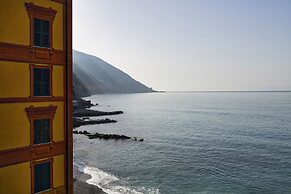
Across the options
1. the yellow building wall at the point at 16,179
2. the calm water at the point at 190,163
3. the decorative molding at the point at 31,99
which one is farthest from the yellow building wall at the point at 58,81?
the calm water at the point at 190,163

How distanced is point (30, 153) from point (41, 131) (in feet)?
4.63

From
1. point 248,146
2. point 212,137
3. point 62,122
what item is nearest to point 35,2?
point 62,122

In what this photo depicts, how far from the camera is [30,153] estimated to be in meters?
15.5

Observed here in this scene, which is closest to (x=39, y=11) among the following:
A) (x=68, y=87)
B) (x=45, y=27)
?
(x=45, y=27)

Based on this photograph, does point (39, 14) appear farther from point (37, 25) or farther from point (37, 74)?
point (37, 74)

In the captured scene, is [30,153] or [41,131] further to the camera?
[41,131]

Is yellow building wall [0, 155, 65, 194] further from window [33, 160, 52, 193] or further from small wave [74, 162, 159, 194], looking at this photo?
small wave [74, 162, 159, 194]

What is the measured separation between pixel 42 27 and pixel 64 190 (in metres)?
10.4

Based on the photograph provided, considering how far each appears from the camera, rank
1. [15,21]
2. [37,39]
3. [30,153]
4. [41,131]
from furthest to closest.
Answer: [41,131] → [37,39] → [30,153] → [15,21]

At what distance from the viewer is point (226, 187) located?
124 feet

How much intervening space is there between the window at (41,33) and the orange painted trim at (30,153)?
617cm

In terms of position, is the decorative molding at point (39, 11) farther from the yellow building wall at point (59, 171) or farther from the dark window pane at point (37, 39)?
the yellow building wall at point (59, 171)

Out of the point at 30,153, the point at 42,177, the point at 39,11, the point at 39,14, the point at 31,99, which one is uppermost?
the point at 39,11

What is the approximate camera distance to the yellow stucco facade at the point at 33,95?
14.5m
